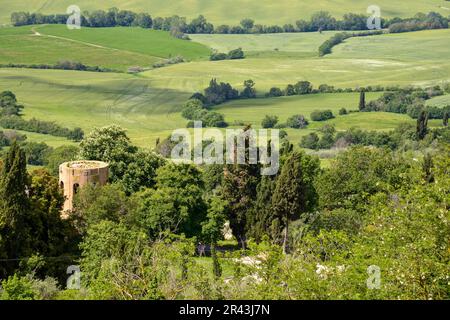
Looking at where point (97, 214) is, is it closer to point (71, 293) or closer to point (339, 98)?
point (71, 293)

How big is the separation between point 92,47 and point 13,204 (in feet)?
443

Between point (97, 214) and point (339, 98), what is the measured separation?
3885 inches

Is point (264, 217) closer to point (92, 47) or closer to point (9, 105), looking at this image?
point (9, 105)

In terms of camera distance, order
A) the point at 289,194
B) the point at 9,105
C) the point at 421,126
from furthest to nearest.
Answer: the point at 9,105, the point at 421,126, the point at 289,194

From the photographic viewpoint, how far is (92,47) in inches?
7151

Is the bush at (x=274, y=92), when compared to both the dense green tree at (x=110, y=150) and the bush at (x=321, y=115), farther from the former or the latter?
the dense green tree at (x=110, y=150)

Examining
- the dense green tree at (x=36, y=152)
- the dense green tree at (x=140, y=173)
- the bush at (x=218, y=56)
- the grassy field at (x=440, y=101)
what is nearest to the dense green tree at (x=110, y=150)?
the dense green tree at (x=140, y=173)

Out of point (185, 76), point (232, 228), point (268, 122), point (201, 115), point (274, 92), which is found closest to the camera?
point (232, 228)

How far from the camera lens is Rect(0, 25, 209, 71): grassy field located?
173 meters

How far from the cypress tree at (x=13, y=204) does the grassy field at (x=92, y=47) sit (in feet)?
396

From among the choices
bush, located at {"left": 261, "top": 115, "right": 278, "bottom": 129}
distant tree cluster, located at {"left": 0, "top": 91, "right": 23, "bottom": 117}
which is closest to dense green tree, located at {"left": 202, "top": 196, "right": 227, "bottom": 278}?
bush, located at {"left": 261, "top": 115, "right": 278, "bottom": 129}

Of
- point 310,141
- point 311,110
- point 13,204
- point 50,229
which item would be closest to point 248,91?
point 311,110
